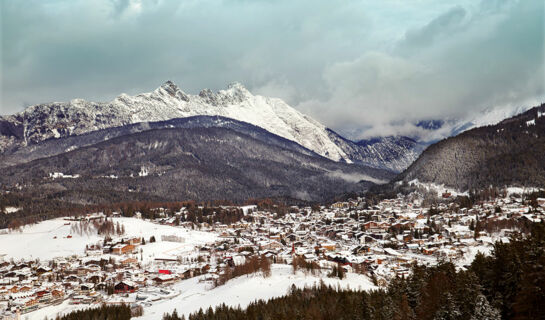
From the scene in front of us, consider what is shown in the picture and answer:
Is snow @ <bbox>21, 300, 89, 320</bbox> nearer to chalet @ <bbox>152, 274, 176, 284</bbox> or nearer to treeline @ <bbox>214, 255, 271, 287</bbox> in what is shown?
chalet @ <bbox>152, 274, 176, 284</bbox>

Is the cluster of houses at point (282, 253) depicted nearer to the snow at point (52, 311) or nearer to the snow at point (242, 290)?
the snow at point (52, 311)

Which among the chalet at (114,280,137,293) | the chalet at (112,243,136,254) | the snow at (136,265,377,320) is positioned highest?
the chalet at (112,243,136,254)

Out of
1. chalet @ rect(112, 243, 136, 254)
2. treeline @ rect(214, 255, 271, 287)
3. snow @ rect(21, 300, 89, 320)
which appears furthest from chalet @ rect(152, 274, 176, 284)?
chalet @ rect(112, 243, 136, 254)

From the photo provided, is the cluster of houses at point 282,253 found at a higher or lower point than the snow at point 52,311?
higher

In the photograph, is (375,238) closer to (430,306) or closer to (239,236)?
(239,236)

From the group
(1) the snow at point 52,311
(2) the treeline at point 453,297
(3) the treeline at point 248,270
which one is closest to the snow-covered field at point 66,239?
(3) the treeline at point 248,270

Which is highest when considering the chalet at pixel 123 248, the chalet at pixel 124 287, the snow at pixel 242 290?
the chalet at pixel 123 248
